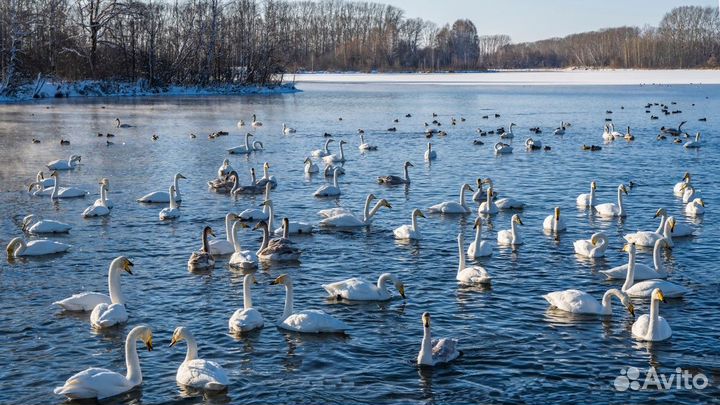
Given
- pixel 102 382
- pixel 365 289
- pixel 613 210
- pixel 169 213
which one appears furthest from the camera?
pixel 613 210

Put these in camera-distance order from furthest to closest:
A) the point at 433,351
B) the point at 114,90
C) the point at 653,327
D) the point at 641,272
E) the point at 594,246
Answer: the point at 114,90
the point at 594,246
the point at 641,272
the point at 653,327
the point at 433,351

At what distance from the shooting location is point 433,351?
10.5 metres

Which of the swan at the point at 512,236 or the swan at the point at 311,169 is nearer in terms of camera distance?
the swan at the point at 512,236

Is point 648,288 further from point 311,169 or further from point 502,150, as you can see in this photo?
point 502,150

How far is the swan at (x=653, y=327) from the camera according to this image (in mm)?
11164

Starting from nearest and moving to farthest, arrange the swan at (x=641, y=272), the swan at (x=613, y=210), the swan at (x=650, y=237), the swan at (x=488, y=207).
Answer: the swan at (x=641, y=272) → the swan at (x=650, y=237) → the swan at (x=613, y=210) → the swan at (x=488, y=207)

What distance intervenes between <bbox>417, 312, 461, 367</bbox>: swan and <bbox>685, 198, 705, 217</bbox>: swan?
1099cm

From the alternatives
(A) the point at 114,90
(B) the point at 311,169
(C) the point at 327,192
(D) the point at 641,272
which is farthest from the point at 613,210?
(A) the point at 114,90

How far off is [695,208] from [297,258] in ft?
31.7

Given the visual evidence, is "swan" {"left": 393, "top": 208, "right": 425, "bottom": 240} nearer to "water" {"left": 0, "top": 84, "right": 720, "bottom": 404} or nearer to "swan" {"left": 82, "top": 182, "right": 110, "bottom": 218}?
"water" {"left": 0, "top": 84, "right": 720, "bottom": 404}

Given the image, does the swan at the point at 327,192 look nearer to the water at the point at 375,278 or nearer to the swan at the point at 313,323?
the water at the point at 375,278

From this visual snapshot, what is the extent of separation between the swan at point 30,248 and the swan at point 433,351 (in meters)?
8.70

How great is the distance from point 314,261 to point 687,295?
6435 mm

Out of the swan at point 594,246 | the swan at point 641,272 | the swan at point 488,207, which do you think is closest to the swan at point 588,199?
the swan at point 488,207
